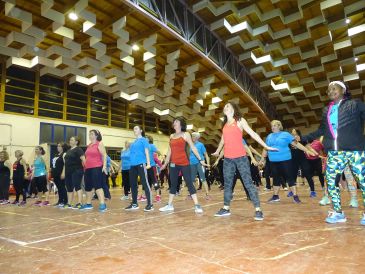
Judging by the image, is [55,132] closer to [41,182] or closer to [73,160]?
[41,182]

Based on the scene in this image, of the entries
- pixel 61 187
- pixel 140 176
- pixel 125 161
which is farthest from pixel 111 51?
pixel 140 176

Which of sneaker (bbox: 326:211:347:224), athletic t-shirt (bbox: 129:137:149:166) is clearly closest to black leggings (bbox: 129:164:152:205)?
athletic t-shirt (bbox: 129:137:149:166)

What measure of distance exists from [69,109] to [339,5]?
12475 mm

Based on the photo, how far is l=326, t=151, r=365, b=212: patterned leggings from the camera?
103 inches

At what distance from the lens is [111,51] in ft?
36.7

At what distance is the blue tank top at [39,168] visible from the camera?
5.86 meters

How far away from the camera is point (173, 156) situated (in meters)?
4.04

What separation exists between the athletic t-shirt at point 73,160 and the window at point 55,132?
9266mm

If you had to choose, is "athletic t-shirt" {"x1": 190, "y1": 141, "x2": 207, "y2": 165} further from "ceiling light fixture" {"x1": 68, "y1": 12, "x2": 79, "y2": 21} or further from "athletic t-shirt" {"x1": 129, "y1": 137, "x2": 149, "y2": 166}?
"ceiling light fixture" {"x1": 68, "y1": 12, "x2": 79, "y2": 21}

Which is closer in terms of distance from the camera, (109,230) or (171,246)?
(171,246)

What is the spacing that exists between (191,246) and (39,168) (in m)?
4.91

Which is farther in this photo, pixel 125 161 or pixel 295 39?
pixel 295 39

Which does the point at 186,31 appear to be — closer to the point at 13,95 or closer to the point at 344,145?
the point at 344,145

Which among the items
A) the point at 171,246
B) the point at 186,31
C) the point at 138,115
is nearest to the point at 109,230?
the point at 171,246
